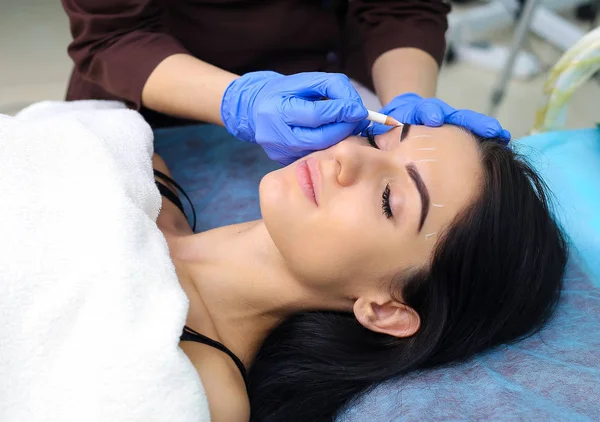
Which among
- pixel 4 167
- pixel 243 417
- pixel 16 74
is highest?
pixel 4 167

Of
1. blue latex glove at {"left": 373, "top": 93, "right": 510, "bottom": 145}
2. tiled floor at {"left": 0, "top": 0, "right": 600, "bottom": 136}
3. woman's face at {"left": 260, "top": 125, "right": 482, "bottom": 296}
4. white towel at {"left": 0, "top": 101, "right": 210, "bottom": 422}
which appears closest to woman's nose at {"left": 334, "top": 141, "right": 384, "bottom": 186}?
woman's face at {"left": 260, "top": 125, "right": 482, "bottom": 296}

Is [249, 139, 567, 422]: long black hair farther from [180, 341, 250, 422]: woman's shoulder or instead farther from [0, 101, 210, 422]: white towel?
[0, 101, 210, 422]: white towel

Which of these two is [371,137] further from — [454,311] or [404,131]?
[454,311]

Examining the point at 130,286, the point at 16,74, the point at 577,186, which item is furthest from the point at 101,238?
the point at 16,74

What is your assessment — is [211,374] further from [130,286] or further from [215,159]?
[215,159]

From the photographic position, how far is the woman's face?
0.89 meters

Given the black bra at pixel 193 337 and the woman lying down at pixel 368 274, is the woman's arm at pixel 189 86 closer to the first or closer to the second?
the black bra at pixel 193 337

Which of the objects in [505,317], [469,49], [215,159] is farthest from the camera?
[469,49]

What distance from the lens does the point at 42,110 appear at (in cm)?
126

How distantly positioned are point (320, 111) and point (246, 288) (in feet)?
1.23

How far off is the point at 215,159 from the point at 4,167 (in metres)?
0.61

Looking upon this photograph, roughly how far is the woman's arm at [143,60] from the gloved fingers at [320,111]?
0.24m

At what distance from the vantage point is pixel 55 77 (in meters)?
2.51

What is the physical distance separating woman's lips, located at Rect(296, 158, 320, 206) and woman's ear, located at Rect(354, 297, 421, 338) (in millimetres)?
219
